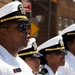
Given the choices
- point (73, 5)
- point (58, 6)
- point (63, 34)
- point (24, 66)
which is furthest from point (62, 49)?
point (73, 5)

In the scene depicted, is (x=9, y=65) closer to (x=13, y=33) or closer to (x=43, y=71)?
(x=13, y=33)

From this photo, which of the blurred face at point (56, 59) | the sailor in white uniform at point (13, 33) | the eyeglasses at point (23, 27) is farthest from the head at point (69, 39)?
the sailor in white uniform at point (13, 33)

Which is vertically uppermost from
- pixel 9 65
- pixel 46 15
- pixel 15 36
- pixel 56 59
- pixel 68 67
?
pixel 46 15

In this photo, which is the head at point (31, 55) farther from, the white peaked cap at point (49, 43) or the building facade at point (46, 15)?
the building facade at point (46, 15)

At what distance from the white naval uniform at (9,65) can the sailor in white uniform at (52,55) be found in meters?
1.76

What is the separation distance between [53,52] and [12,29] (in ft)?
6.69

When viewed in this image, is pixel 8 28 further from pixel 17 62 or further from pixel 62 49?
pixel 62 49

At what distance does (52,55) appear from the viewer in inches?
217

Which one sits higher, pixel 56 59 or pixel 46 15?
pixel 46 15

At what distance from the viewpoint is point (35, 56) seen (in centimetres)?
516

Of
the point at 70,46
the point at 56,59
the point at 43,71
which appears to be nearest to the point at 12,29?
the point at 43,71

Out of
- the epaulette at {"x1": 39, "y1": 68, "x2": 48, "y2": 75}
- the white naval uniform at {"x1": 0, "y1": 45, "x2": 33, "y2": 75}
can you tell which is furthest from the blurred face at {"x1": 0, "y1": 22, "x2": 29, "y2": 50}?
the epaulette at {"x1": 39, "y1": 68, "x2": 48, "y2": 75}

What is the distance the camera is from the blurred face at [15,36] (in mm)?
3555

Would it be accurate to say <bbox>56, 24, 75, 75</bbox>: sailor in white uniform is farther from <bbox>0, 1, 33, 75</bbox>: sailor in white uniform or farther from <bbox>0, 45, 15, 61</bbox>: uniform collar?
<bbox>0, 45, 15, 61</bbox>: uniform collar
